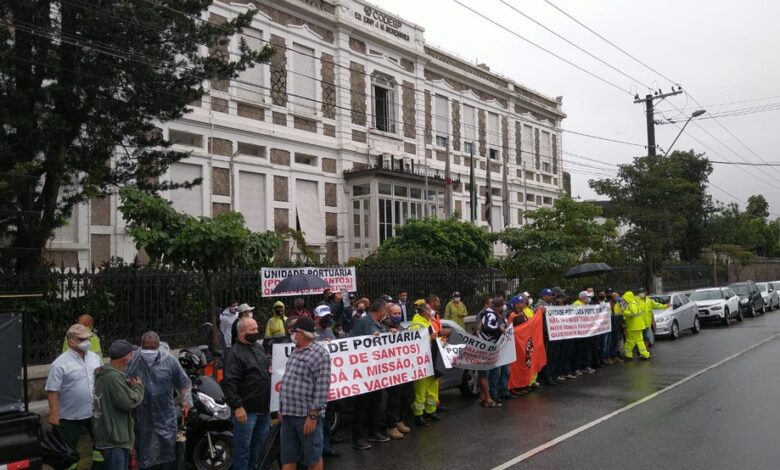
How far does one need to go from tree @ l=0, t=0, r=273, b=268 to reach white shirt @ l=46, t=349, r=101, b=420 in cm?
610

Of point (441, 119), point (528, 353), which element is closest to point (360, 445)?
point (528, 353)

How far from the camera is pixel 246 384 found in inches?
256

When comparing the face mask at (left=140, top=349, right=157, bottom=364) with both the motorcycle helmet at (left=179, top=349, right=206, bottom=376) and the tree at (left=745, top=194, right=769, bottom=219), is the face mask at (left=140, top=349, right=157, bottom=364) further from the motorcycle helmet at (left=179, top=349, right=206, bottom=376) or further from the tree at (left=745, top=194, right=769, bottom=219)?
the tree at (left=745, top=194, right=769, bottom=219)

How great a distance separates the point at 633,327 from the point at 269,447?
11.9 metres

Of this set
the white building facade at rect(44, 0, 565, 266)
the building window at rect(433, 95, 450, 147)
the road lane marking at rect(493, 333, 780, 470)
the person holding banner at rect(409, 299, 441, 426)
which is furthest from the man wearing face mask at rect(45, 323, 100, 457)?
the building window at rect(433, 95, 450, 147)

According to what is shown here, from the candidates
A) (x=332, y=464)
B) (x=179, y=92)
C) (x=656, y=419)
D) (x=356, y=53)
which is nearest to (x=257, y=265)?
(x=179, y=92)

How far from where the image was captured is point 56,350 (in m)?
11.0

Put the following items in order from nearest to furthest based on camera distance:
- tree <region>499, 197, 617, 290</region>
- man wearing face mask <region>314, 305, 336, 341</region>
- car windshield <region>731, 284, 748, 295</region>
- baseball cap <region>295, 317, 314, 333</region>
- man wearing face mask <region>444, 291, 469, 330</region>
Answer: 1. baseball cap <region>295, 317, 314, 333</region>
2. man wearing face mask <region>314, 305, 336, 341</region>
3. man wearing face mask <region>444, 291, 469, 330</region>
4. tree <region>499, 197, 617, 290</region>
5. car windshield <region>731, 284, 748, 295</region>

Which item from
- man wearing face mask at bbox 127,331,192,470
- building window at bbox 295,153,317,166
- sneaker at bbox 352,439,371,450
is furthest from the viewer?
building window at bbox 295,153,317,166

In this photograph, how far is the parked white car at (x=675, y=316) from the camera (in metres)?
21.0

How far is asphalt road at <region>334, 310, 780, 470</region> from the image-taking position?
7.40m

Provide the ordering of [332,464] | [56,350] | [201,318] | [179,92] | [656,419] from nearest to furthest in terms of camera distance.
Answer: [332,464]
[656,419]
[56,350]
[201,318]
[179,92]

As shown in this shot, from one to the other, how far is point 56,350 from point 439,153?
25.5 m

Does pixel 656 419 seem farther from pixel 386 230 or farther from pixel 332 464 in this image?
pixel 386 230
